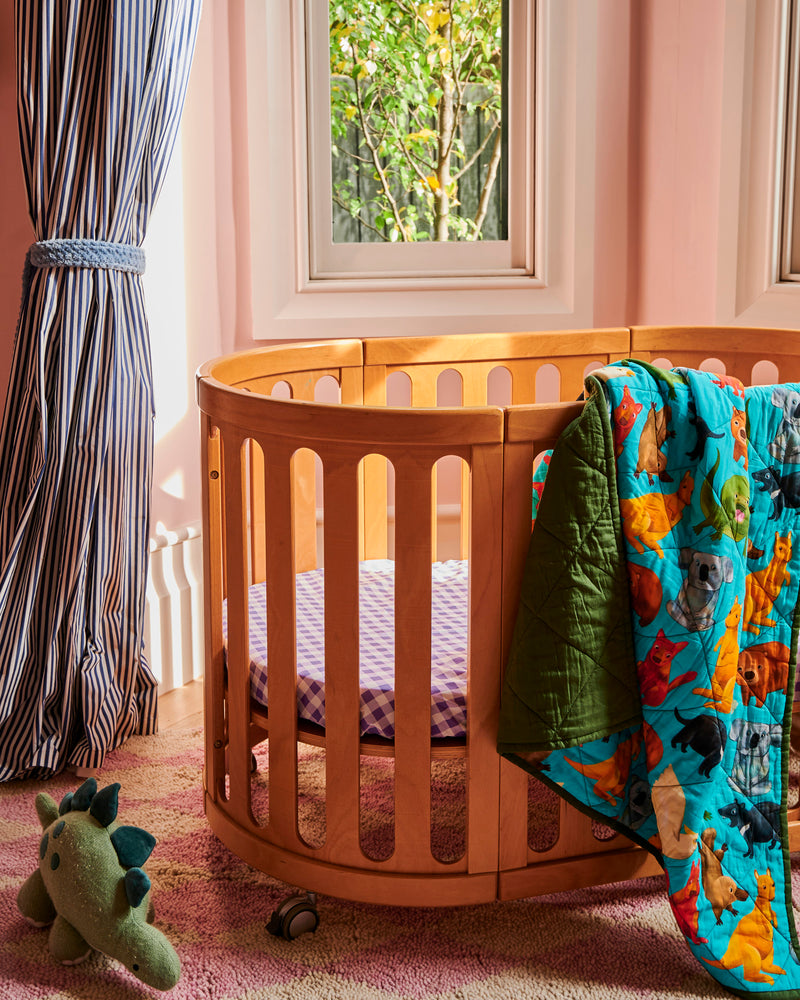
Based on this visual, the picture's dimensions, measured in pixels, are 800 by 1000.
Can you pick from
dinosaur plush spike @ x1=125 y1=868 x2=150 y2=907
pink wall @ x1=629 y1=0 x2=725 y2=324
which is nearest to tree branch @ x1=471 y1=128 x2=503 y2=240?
pink wall @ x1=629 y1=0 x2=725 y2=324

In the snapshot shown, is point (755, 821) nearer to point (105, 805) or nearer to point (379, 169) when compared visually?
point (105, 805)

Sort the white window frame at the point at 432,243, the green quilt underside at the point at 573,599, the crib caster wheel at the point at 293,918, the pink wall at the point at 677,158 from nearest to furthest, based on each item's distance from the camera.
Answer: the green quilt underside at the point at 573,599 → the crib caster wheel at the point at 293,918 → the pink wall at the point at 677,158 → the white window frame at the point at 432,243

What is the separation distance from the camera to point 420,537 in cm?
122

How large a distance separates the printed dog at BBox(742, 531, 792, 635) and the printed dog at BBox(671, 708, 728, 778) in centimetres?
14

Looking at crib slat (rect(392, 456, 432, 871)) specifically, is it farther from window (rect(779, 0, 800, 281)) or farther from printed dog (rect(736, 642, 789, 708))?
window (rect(779, 0, 800, 281))

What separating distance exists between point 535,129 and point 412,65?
312 mm

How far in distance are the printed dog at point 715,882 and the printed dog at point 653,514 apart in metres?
0.34

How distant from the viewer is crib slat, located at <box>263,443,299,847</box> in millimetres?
1289

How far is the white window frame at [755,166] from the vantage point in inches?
79.8

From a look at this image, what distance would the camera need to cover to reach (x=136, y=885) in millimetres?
1192

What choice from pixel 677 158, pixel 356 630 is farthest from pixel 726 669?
pixel 677 158

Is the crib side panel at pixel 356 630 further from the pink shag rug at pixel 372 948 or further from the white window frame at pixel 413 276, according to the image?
the white window frame at pixel 413 276

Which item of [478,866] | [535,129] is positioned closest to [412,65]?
[535,129]

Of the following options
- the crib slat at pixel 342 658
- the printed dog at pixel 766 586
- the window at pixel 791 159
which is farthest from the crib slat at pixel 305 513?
the window at pixel 791 159
